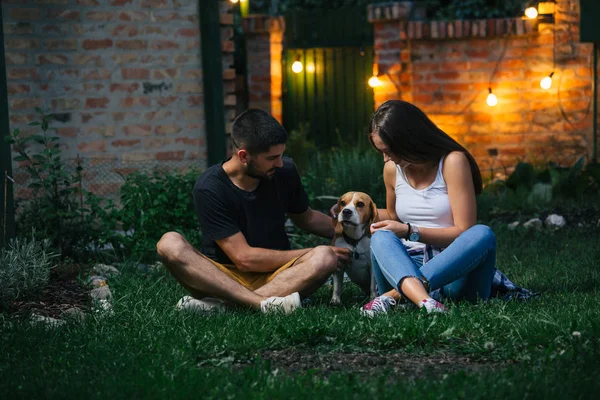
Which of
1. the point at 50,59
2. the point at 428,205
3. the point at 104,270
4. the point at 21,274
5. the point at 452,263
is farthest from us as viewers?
the point at 50,59

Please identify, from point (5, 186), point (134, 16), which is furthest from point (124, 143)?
point (5, 186)

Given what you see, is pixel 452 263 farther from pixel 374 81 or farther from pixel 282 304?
pixel 374 81

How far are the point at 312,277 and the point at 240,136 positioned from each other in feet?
2.90

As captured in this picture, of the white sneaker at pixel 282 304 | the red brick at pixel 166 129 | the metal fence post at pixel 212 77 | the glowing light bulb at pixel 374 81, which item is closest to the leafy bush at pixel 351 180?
the metal fence post at pixel 212 77

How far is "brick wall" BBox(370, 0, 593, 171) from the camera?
10578 millimetres

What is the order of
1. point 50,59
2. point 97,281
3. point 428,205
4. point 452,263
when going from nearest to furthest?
point 452,263
point 428,205
point 97,281
point 50,59

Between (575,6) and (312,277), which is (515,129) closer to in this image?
(575,6)

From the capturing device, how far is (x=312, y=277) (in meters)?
5.01

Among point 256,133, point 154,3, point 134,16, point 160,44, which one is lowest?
point 256,133

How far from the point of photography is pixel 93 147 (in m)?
8.19

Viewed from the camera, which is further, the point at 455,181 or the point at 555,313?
the point at 455,181

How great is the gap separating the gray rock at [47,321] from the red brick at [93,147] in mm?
3437

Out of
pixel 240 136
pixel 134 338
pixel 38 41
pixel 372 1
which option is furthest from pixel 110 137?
pixel 372 1

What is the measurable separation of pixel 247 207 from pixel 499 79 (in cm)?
639
